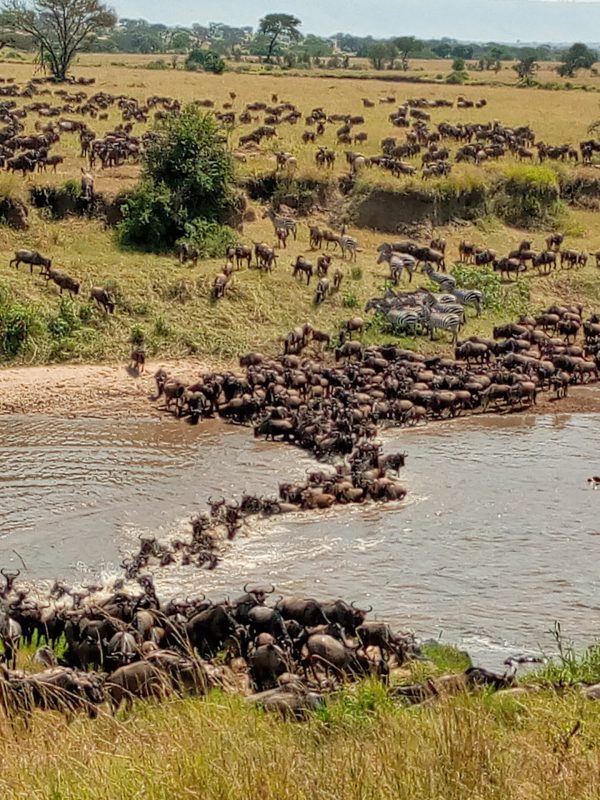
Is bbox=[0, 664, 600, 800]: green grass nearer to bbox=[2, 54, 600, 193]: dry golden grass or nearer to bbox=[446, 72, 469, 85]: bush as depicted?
bbox=[2, 54, 600, 193]: dry golden grass

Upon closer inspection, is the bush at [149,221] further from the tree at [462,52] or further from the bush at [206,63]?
the tree at [462,52]

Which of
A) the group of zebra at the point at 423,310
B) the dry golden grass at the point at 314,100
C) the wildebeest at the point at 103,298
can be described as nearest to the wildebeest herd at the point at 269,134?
the dry golden grass at the point at 314,100

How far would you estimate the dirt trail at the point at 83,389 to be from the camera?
63.6 ft

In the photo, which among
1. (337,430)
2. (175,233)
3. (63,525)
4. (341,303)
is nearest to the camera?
(63,525)

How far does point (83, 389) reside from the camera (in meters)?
20.2

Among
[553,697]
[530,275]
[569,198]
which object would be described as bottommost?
[553,697]

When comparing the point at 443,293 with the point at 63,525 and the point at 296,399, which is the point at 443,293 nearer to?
the point at 296,399

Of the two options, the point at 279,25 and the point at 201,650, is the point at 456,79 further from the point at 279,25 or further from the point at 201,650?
the point at 201,650

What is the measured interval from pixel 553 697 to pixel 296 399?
11.2m

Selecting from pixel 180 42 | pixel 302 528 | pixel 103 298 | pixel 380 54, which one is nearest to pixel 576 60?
pixel 380 54

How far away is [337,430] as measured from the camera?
17734 mm

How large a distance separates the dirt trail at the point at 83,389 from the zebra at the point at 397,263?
6.37 m

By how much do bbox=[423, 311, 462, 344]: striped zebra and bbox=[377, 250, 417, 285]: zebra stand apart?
2.62m

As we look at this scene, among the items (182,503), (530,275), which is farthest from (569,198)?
(182,503)
